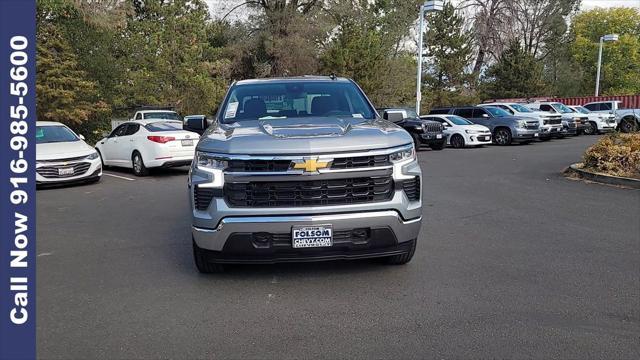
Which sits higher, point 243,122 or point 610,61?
point 610,61

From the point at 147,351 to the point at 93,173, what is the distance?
9.79 metres

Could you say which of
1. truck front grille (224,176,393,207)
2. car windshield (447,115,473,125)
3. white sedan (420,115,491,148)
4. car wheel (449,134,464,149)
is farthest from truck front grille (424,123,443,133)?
truck front grille (224,176,393,207)

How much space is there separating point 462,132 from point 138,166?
1425 centimetres

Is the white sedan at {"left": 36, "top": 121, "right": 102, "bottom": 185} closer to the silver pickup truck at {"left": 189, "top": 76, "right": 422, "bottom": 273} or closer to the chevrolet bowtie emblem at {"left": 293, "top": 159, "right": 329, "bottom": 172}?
the silver pickup truck at {"left": 189, "top": 76, "right": 422, "bottom": 273}

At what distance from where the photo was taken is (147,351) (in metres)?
3.60

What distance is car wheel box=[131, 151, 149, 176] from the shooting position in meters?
13.8

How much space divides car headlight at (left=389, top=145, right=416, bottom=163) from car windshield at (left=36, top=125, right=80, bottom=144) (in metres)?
10.7

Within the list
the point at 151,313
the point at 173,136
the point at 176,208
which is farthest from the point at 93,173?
the point at 151,313

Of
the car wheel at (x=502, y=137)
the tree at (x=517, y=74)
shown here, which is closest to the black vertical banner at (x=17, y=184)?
the car wheel at (x=502, y=137)

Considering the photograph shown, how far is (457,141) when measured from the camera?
76.1 ft

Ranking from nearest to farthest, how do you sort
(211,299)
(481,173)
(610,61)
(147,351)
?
(147,351) → (211,299) → (481,173) → (610,61)

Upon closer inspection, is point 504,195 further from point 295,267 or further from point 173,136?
point 173,136

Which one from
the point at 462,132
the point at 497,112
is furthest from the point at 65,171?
the point at 497,112

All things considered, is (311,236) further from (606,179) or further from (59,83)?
(59,83)
